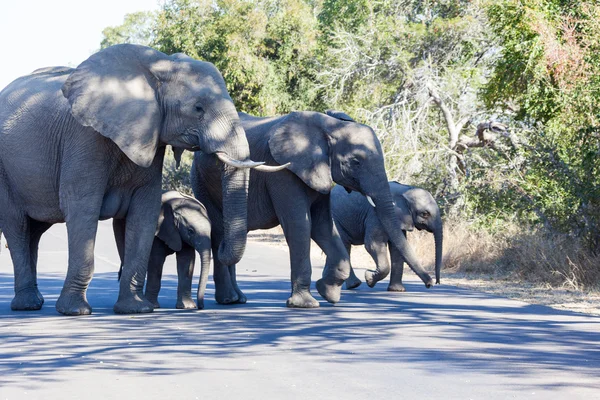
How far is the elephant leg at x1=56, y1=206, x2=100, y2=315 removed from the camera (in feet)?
39.3

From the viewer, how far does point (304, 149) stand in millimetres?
13062

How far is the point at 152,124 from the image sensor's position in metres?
11.9

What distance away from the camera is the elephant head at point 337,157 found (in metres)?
13.0

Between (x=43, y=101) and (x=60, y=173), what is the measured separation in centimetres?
97

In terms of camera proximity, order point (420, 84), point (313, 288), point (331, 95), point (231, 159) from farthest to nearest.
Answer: point (331, 95), point (420, 84), point (313, 288), point (231, 159)

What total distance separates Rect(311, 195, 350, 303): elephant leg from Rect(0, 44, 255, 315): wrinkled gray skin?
1435 millimetres

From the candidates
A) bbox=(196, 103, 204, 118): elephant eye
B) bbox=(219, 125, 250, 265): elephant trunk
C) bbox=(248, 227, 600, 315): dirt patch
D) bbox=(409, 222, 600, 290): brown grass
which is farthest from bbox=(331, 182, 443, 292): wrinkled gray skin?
bbox=(196, 103, 204, 118): elephant eye

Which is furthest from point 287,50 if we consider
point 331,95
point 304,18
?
point 331,95

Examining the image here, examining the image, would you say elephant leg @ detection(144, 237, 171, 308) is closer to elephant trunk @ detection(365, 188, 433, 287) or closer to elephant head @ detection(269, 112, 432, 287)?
elephant head @ detection(269, 112, 432, 287)

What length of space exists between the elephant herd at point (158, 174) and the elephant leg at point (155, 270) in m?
0.02

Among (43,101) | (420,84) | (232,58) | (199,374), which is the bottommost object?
(199,374)

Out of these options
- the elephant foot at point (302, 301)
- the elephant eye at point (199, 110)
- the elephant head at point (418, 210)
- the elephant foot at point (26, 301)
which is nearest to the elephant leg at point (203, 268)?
the elephant foot at point (302, 301)

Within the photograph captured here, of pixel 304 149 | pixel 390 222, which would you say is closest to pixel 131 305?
Answer: pixel 304 149

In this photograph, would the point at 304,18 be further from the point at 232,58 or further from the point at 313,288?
the point at 313,288
